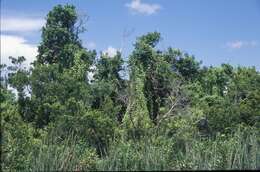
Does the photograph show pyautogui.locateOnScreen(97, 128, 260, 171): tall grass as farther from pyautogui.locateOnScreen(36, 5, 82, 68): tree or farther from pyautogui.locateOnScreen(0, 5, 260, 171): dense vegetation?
pyautogui.locateOnScreen(36, 5, 82, 68): tree

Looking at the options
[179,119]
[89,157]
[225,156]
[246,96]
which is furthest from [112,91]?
[225,156]

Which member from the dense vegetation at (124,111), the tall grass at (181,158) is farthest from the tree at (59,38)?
the tall grass at (181,158)

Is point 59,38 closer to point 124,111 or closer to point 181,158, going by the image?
point 124,111

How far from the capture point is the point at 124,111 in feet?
58.7

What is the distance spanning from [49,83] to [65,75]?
50cm

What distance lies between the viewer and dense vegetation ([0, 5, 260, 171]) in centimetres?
819

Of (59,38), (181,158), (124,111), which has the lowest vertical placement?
(181,158)

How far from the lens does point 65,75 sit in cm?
1440

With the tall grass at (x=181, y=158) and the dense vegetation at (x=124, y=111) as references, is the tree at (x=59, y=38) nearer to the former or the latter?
the dense vegetation at (x=124, y=111)

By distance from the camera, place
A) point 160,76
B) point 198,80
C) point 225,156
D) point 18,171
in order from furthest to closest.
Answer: point 198,80 < point 160,76 < point 225,156 < point 18,171

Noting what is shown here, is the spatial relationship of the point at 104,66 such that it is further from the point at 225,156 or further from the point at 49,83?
the point at 225,156

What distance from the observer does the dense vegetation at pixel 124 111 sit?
8.19 meters

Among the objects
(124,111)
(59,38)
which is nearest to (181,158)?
(124,111)

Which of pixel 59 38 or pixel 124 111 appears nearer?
pixel 124 111
